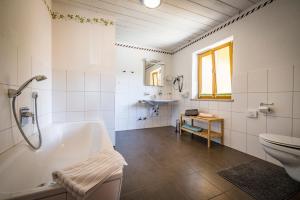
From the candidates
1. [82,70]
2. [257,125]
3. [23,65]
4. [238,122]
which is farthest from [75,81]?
[257,125]

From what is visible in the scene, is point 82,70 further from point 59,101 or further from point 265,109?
point 265,109

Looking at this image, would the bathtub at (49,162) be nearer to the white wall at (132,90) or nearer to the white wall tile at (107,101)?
the white wall tile at (107,101)

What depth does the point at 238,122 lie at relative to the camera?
2.15 m

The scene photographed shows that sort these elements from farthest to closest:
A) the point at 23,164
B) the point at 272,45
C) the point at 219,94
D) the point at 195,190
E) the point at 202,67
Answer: the point at 202,67 → the point at 219,94 → the point at 272,45 → the point at 195,190 → the point at 23,164

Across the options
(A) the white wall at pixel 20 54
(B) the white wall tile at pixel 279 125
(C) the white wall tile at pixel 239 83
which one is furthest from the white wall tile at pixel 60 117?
(B) the white wall tile at pixel 279 125

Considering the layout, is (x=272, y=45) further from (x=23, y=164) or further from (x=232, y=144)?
(x=23, y=164)

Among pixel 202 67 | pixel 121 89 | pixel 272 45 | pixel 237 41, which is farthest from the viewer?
pixel 121 89

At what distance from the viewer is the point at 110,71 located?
230 cm

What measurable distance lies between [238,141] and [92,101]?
242 centimetres

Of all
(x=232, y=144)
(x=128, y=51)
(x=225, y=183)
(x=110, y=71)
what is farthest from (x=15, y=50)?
(x=232, y=144)

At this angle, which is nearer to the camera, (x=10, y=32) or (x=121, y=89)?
(x=10, y=32)

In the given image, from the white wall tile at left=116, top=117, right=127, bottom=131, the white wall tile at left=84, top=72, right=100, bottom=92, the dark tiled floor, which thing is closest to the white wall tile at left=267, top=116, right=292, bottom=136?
the dark tiled floor

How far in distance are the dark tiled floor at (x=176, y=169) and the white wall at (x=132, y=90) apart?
→ 0.85 metres

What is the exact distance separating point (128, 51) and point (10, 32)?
8.10 ft
